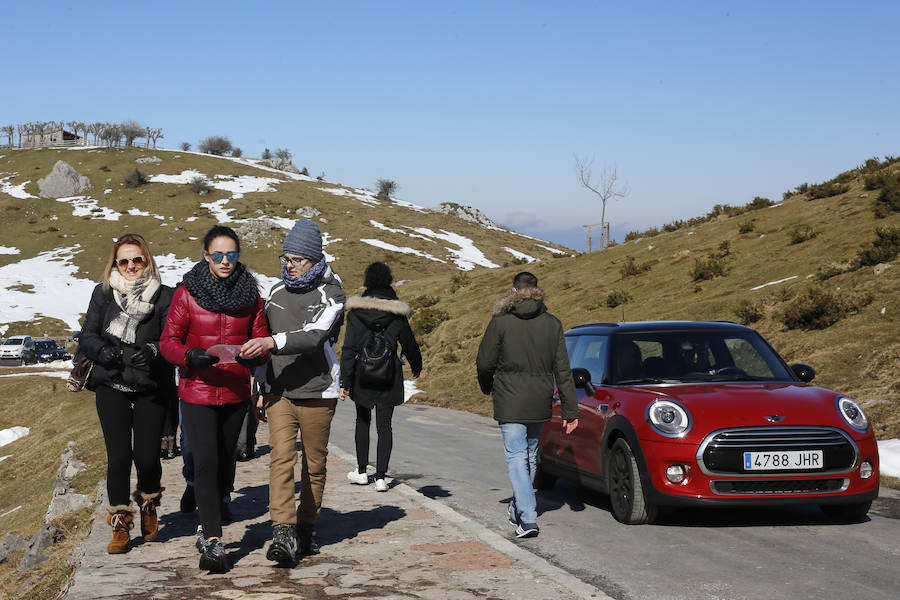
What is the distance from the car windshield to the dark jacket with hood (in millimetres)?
1261

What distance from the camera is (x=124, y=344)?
21.1ft

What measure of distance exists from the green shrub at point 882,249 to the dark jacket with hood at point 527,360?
58.1 feet

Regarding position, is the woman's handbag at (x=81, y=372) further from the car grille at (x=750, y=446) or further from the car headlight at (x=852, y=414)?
the car headlight at (x=852, y=414)

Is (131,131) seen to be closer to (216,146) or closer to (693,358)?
(216,146)

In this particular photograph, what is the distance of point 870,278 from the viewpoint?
2164cm

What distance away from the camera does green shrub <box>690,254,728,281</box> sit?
99.6 feet

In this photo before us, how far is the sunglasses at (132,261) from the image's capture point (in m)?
6.56

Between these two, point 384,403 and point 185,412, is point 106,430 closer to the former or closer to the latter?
point 185,412

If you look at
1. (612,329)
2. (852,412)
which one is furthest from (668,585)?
(612,329)

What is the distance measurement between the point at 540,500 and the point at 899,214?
2211 cm

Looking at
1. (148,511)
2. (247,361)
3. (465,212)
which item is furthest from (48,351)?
(465,212)

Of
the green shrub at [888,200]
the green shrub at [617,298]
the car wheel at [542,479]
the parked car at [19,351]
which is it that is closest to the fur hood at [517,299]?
the car wheel at [542,479]

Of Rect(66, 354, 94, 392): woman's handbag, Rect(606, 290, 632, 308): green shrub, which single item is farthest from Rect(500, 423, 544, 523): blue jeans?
Rect(606, 290, 632, 308): green shrub

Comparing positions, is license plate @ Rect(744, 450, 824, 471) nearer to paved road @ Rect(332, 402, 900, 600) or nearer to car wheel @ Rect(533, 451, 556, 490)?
paved road @ Rect(332, 402, 900, 600)
